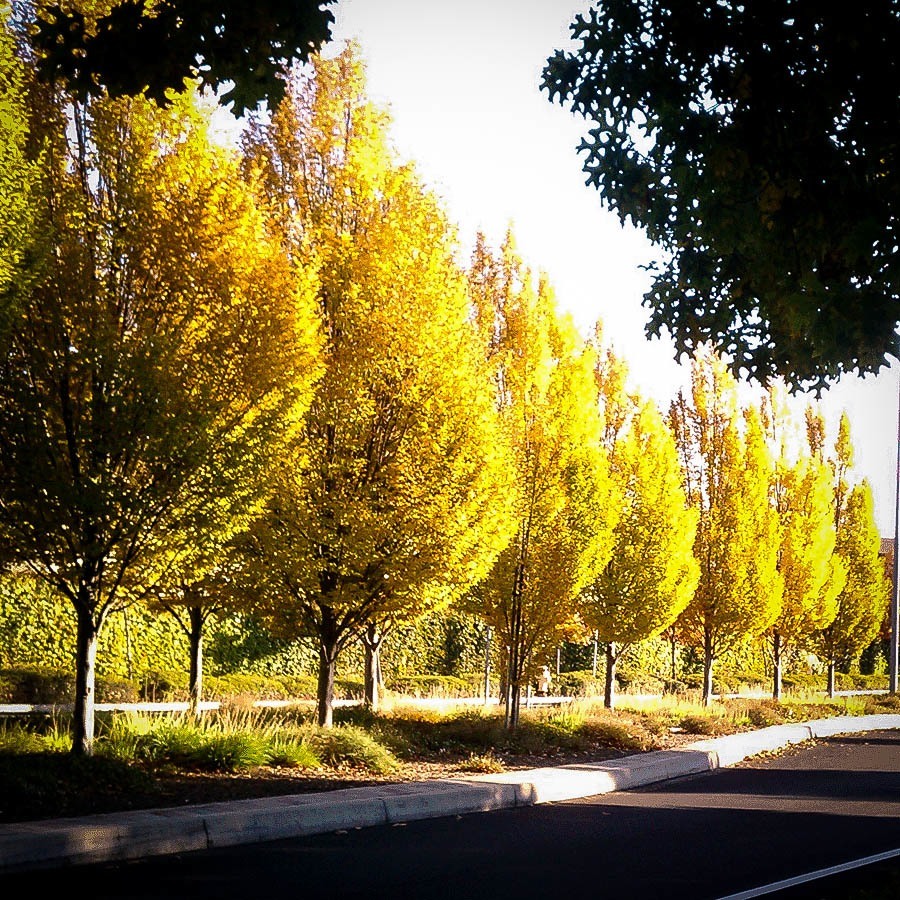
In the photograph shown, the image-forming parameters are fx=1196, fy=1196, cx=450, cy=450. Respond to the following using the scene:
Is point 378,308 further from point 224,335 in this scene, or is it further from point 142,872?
point 142,872

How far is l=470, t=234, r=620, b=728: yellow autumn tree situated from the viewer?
19719 mm

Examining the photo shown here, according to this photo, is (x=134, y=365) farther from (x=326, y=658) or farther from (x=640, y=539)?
(x=640, y=539)

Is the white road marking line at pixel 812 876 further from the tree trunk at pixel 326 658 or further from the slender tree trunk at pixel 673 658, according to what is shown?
the slender tree trunk at pixel 673 658

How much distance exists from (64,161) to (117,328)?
210 centimetres

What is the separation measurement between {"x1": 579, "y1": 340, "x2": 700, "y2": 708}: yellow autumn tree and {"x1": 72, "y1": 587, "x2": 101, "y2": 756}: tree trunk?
46.7ft

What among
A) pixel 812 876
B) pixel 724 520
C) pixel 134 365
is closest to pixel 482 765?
pixel 812 876

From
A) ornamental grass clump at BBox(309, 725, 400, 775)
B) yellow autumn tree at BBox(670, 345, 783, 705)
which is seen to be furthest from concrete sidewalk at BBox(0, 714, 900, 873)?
yellow autumn tree at BBox(670, 345, 783, 705)

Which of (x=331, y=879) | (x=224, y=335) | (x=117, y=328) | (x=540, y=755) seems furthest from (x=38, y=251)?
(x=540, y=755)

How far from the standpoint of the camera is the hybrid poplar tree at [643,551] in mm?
25953

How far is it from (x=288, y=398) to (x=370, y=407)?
2.83 metres

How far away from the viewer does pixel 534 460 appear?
19688 millimetres

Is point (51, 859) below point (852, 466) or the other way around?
below

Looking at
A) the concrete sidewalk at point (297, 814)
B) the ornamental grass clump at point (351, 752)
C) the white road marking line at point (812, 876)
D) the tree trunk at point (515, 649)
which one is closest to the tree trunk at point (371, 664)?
the tree trunk at point (515, 649)

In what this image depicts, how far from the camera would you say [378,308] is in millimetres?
16812
